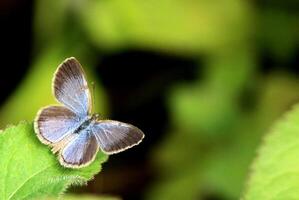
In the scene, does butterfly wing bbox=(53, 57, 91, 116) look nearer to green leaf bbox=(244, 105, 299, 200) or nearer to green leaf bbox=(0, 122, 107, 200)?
green leaf bbox=(0, 122, 107, 200)

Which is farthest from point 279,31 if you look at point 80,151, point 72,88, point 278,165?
point 80,151

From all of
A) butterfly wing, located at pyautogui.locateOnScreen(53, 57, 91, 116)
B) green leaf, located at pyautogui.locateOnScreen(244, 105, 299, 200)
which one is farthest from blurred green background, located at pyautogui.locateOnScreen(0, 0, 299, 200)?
butterfly wing, located at pyautogui.locateOnScreen(53, 57, 91, 116)

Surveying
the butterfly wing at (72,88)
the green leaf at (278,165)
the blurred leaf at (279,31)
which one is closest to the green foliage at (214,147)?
the blurred leaf at (279,31)

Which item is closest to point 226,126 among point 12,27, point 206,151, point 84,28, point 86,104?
point 206,151

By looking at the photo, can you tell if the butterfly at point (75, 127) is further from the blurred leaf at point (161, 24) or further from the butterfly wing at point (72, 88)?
the blurred leaf at point (161, 24)

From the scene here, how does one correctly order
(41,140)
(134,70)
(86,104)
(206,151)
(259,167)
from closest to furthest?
(41,140), (86,104), (259,167), (206,151), (134,70)

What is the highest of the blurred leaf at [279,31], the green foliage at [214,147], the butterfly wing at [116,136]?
the butterfly wing at [116,136]

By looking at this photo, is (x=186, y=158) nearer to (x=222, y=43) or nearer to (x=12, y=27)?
(x=222, y=43)
